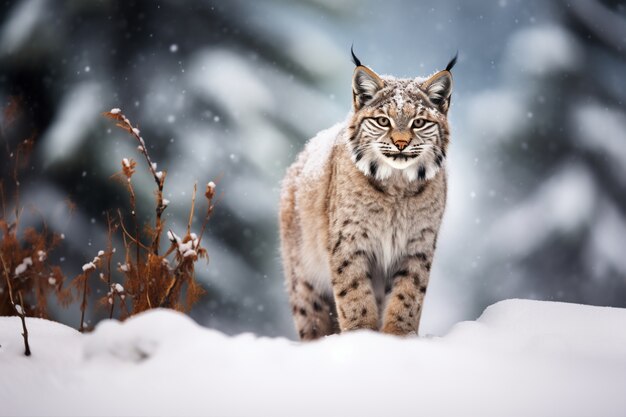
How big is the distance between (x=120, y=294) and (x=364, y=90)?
2028 mm

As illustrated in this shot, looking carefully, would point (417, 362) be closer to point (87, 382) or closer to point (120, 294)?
point (87, 382)

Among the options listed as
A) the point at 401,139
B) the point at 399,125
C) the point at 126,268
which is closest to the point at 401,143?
the point at 401,139

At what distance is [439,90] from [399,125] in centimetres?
41

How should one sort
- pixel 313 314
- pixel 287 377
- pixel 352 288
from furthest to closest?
pixel 313 314 → pixel 352 288 → pixel 287 377

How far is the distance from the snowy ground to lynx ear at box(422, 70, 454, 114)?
63.9 inches

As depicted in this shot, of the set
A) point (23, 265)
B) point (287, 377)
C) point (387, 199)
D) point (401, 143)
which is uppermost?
point (401, 143)

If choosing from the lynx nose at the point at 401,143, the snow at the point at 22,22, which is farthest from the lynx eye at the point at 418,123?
the snow at the point at 22,22

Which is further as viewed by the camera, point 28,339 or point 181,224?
point 181,224

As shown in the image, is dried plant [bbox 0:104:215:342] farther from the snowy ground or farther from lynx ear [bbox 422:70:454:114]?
lynx ear [bbox 422:70:454:114]

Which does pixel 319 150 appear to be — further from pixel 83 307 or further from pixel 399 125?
pixel 83 307

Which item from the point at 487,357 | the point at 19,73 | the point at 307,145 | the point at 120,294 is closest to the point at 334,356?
the point at 487,357

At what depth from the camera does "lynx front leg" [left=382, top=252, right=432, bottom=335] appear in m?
4.25

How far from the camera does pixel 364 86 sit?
421 cm

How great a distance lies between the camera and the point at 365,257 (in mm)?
4301
